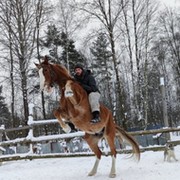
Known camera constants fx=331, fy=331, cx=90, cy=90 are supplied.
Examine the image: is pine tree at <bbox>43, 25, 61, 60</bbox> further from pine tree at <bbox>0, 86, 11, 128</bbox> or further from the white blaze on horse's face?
the white blaze on horse's face

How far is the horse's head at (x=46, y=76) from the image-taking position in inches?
227

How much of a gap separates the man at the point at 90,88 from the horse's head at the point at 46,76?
2.19ft

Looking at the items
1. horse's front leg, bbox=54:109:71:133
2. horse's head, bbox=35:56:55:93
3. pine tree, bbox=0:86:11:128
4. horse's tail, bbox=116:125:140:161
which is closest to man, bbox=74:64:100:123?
horse's front leg, bbox=54:109:71:133

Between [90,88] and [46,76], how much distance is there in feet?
3.14

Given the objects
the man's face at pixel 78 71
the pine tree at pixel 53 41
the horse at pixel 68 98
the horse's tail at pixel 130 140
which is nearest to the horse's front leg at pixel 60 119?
the horse at pixel 68 98

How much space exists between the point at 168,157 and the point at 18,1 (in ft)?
46.2

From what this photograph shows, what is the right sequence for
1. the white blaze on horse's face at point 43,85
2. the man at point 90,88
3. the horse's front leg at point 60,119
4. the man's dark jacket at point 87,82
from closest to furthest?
the white blaze on horse's face at point 43,85 → the horse's front leg at point 60,119 → the man at point 90,88 → the man's dark jacket at point 87,82

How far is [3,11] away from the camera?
19453 mm

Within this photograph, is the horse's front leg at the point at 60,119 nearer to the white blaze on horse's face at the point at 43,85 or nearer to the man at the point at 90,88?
the white blaze on horse's face at the point at 43,85

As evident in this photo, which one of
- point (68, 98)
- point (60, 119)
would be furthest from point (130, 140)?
point (68, 98)

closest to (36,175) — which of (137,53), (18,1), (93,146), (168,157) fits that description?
(93,146)

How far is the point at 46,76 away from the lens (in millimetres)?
5820

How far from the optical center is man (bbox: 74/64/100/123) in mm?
6132

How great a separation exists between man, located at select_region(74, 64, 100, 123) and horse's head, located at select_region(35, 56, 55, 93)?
67 centimetres
